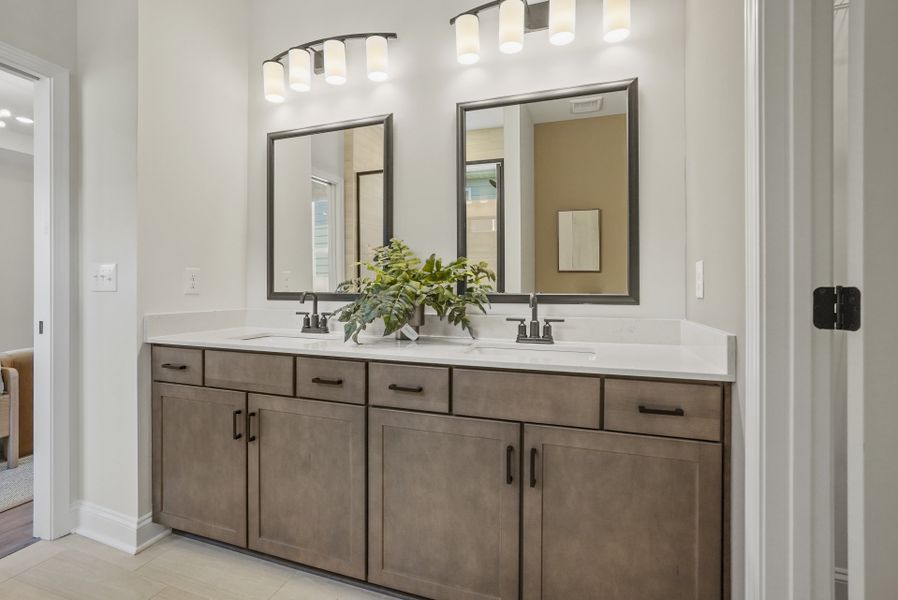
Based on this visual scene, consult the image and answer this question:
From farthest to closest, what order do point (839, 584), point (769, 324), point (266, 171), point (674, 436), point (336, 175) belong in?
1. point (266, 171)
2. point (336, 175)
3. point (839, 584)
4. point (674, 436)
5. point (769, 324)

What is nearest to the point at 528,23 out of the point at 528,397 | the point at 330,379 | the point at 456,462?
the point at 528,397

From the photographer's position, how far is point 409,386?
1544mm

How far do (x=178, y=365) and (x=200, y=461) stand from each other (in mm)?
416

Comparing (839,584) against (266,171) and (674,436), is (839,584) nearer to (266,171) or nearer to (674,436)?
(674,436)

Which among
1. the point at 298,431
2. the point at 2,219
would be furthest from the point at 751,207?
the point at 2,219

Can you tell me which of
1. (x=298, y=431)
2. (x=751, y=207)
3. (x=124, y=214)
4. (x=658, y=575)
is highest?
(x=124, y=214)

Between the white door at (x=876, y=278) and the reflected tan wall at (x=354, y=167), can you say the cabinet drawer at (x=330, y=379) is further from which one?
the white door at (x=876, y=278)

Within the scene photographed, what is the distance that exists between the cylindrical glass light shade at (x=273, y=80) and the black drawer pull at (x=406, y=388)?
1754mm

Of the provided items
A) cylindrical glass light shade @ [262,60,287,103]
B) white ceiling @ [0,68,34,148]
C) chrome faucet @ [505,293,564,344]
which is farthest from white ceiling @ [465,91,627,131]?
white ceiling @ [0,68,34,148]

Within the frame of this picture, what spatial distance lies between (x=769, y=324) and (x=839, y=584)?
112 cm

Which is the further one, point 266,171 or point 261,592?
point 266,171

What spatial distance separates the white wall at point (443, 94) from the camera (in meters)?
1.79

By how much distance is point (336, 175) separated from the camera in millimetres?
2316

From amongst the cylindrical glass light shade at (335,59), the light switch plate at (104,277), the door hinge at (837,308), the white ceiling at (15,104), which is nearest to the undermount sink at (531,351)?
the door hinge at (837,308)
